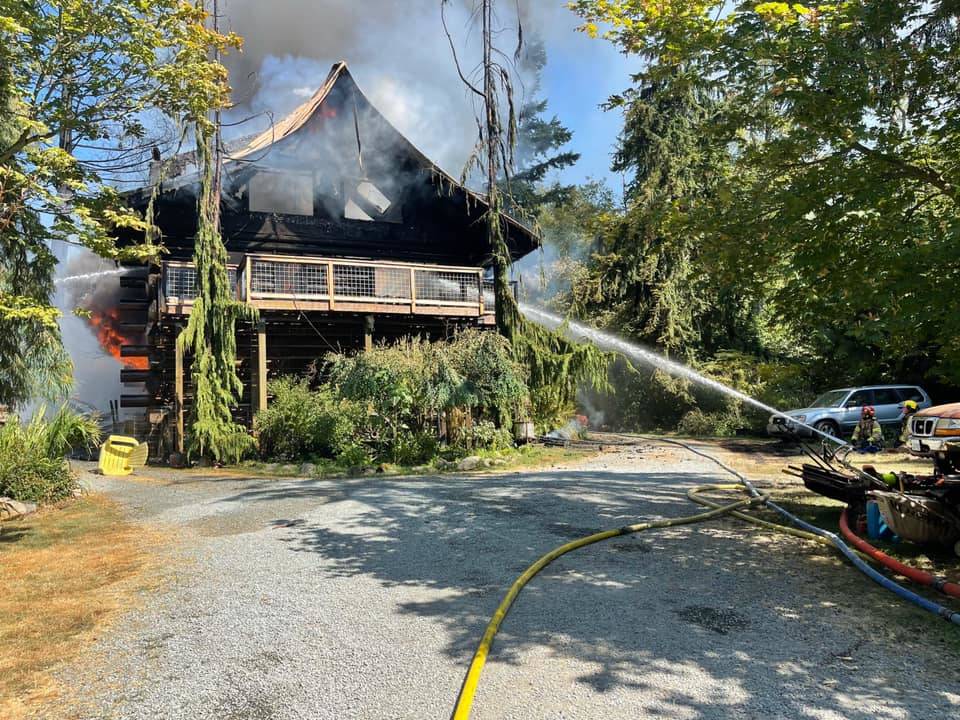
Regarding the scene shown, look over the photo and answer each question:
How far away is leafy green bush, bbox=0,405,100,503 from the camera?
29.3 feet

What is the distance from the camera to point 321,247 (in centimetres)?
1992

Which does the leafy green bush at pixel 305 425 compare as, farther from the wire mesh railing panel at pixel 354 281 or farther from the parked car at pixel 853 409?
the parked car at pixel 853 409

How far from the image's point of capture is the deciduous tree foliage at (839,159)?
5098 mm

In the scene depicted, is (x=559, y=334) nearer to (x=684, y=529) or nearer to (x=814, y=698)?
(x=684, y=529)

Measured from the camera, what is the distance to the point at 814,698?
3.30 meters

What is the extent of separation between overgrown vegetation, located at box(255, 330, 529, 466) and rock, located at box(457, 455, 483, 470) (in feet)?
2.45

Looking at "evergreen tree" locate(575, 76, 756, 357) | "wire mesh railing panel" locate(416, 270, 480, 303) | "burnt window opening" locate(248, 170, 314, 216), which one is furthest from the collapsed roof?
"evergreen tree" locate(575, 76, 756, 357)

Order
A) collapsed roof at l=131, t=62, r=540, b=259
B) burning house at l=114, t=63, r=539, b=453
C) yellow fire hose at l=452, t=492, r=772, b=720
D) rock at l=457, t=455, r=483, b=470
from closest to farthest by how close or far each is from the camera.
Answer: yellow fire hose at l=452, t=492, r=772, b=720 < rock at l=457, t=455, r=483, b=470 < burning house at l=114, t=63, r=539, b=453 < collapsed roof at l=131, t=62, r=540, b=259

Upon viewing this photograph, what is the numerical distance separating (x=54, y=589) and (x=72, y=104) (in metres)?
5.54

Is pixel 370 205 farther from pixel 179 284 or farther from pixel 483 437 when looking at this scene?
pixel 483 437

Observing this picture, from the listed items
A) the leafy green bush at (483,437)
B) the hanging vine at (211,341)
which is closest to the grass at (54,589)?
the hanging vine at (211,341)

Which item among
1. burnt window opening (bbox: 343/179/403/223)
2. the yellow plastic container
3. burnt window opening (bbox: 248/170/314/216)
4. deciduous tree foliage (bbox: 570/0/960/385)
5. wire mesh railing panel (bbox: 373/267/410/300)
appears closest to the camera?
deciduous tree foliage (bbox: 570/0/960/385)

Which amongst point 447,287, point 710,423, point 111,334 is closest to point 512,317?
point 447,287

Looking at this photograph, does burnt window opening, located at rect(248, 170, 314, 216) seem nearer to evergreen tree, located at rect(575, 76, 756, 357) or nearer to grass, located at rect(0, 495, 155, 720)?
evergreen tree, located at rect(575, 76, 756, 357)
